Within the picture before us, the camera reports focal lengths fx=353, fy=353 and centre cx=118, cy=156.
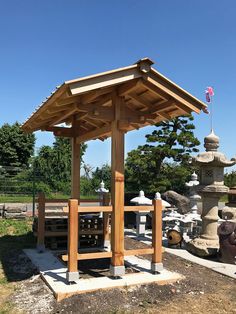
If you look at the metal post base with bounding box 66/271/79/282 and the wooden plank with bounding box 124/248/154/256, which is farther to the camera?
the wooden plank with bounding box 124/248/154/256

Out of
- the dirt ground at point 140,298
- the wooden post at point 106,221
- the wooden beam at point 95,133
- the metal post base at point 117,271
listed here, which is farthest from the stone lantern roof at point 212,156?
the metal post base at point 117,271

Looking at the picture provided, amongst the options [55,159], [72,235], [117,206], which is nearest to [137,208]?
[117,206]

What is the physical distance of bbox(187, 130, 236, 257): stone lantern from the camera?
26.4 ft

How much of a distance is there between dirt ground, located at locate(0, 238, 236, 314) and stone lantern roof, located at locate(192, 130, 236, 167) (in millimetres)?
2836

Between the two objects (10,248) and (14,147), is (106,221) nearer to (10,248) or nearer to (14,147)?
(10,248)

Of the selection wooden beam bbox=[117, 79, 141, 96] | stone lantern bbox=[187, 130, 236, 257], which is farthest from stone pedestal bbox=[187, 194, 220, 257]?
wooden beam bbox=[117, 79, 141, 96]

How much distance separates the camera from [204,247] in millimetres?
7805

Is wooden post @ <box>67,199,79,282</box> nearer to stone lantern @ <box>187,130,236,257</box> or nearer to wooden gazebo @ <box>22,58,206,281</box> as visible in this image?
wooden gazebo @ <box>22,58,206,281</box>

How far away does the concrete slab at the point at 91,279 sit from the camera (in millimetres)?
5023

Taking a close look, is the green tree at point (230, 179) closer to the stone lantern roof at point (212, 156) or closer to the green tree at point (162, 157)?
the green tree at point (162, 157)

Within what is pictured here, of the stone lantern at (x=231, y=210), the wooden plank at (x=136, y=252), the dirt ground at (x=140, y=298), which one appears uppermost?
the stone lantern at (x=231, y=210)

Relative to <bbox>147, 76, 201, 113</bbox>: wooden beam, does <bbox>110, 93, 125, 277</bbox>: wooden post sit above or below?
below

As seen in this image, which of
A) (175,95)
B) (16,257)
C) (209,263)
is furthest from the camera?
(16,257)

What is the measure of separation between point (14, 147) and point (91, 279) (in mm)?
29780
